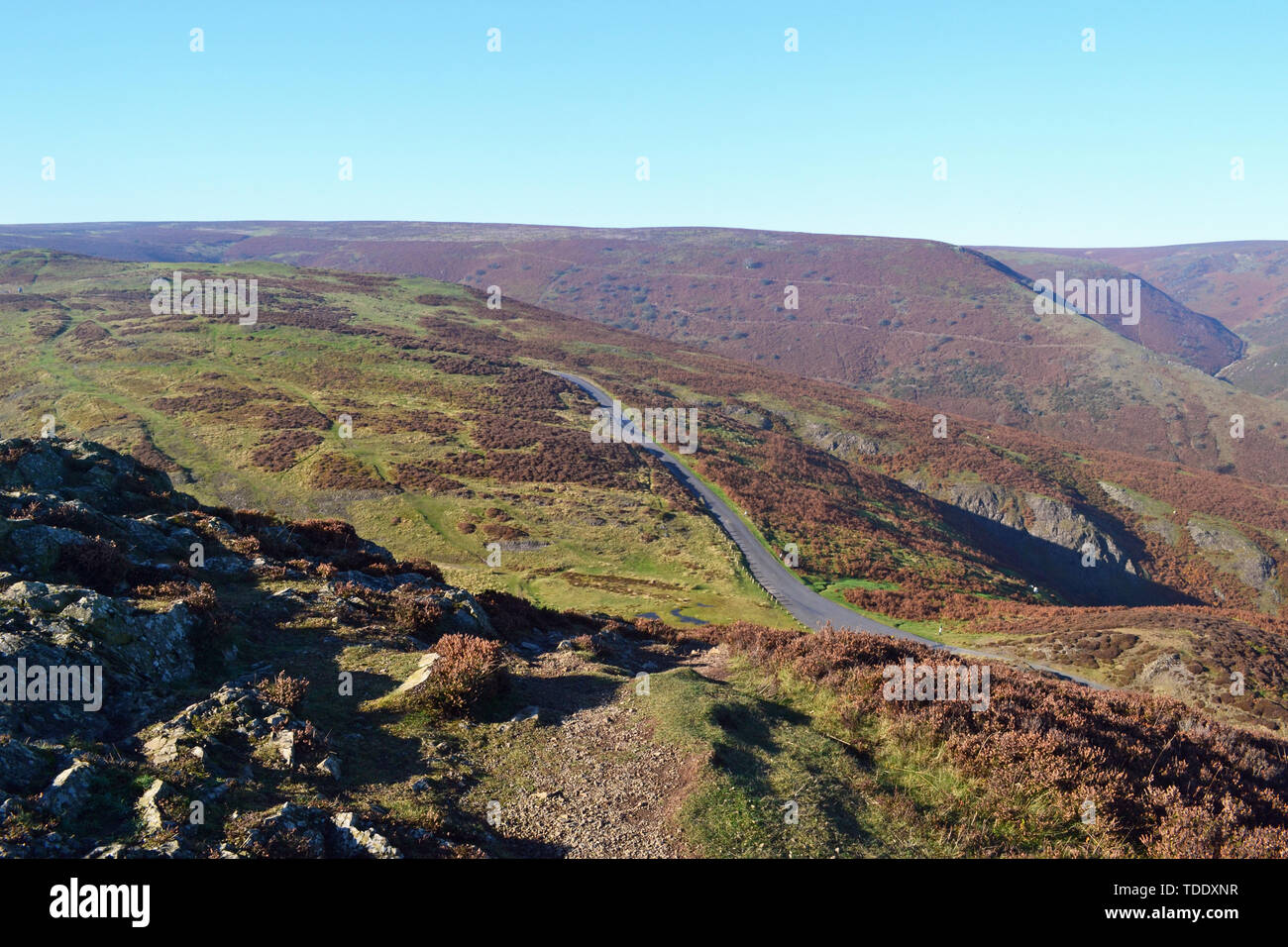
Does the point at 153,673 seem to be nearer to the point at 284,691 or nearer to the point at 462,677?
the point at 284,691

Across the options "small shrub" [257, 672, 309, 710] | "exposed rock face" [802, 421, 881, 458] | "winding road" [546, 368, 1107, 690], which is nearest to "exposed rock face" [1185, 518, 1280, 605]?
"exposed rock face" [802, 421, 881, 458]

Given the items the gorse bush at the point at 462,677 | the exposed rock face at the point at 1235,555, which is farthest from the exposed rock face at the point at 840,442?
the gorse bush at the point at 462,677

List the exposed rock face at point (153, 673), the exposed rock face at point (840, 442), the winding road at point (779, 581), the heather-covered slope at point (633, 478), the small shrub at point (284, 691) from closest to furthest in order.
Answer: the exposed rock face at point (153, 673) → the small shrub at point (284, 691) → the winding road at point (779, 581) → the heather-covered slope at point (633, 478) → the exposed rock face at point (840, 442)

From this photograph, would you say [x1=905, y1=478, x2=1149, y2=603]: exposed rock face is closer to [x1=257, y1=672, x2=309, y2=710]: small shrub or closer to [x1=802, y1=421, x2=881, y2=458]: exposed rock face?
[x1=802, y1=421, x2=881, y2=458]: exposed rock face

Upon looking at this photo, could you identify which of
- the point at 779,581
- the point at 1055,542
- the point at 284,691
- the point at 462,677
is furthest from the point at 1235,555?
the point at 284,691

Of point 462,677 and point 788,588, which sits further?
point 788,588

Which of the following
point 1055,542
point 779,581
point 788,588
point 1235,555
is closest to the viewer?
point 788,588

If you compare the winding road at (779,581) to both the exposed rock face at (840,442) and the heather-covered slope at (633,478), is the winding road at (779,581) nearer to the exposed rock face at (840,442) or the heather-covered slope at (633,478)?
the heather-covered slope at (633,478)

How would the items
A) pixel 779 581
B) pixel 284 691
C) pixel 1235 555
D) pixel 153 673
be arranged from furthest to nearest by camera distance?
pixel 1235 555 < pixel 779 581 < pixel 153 673 < pixel 284 691
